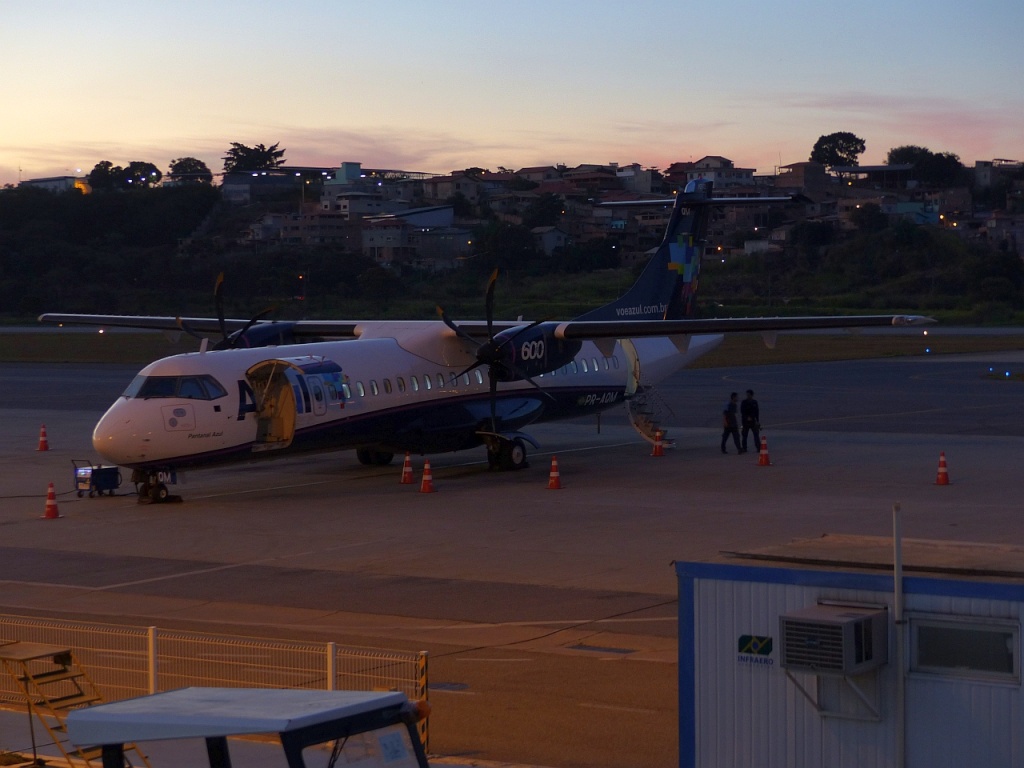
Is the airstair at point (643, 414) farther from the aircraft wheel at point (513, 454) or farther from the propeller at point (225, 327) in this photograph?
the propeller at point (225, 327)

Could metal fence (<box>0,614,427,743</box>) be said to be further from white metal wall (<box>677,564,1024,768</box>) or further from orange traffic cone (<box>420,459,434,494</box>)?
orange traffic cone (<box>420,459,434,494</box>)

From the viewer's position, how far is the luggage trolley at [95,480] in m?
22.5

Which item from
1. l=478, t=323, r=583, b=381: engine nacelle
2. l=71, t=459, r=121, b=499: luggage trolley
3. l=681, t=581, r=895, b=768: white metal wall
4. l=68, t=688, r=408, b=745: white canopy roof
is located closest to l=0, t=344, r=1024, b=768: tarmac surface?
l=71, t=459, r=121, b=499: luggage trolley

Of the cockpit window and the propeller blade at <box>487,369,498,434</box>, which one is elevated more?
the cockpit window

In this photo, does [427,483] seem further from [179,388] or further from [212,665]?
[212,665]

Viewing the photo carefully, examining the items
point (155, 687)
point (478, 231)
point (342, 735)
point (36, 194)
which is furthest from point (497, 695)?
point (36, 194)

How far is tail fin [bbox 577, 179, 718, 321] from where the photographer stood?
30.2 metres

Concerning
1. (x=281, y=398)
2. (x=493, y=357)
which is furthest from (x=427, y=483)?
(x=493, y=357)

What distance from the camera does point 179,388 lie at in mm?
20938

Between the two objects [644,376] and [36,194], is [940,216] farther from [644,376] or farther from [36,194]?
[644,376]

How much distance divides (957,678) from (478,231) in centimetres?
12022

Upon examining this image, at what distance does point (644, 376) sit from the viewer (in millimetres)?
29094

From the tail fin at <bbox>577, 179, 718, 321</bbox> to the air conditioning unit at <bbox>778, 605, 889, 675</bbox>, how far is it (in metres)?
22.7

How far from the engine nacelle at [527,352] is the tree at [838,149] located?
→ 181m
